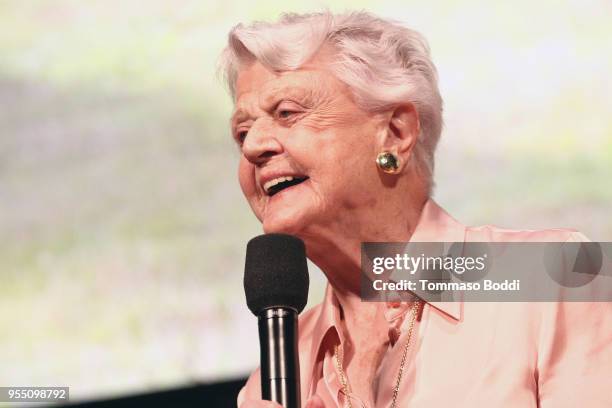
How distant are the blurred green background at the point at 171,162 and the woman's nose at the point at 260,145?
2.21ft

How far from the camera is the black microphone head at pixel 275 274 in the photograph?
1818 mm

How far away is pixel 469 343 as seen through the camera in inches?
86.2

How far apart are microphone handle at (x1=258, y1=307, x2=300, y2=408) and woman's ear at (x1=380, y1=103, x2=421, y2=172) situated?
2.14 ft

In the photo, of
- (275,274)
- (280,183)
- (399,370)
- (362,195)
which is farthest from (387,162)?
A: (275,274)

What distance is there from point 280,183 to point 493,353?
52 centimetres

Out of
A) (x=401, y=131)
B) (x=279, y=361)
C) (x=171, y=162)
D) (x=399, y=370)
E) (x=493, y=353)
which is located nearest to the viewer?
(x=279, y=361)

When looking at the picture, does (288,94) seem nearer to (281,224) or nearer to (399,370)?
(281,224)

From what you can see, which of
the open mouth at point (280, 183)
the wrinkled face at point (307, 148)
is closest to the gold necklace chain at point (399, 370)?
the wrinkled face at point (307, 148)

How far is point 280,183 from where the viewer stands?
7.57 feet

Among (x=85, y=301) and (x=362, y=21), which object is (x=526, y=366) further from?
(x=85, y=301)

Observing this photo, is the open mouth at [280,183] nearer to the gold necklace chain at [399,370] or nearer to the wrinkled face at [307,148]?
the wrinkled face at [307,148]

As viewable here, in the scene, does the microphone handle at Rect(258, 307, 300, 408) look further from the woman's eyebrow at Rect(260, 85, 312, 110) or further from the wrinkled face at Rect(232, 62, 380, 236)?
the woman's eyebrow at Rect(260, 85, 312, 110)

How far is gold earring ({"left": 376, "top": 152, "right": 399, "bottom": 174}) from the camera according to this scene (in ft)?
7.61

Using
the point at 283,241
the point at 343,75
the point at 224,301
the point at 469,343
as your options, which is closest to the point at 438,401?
the point at 469,343
